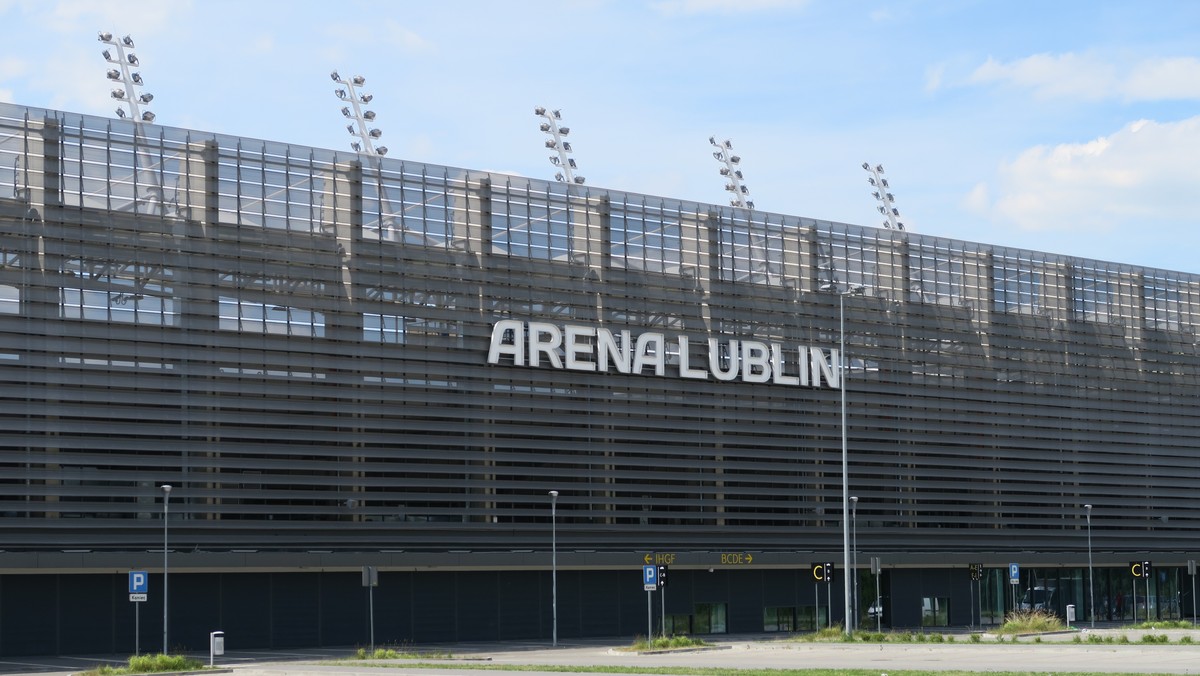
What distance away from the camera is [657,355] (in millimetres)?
71688

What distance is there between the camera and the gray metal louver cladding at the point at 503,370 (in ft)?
188

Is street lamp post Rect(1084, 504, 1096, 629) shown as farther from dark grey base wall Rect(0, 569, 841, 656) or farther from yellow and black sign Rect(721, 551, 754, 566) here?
yellow and black sign Rect(721, 551, 754, 566)

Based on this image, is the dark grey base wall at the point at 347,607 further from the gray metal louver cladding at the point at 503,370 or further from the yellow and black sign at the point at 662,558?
the yellow and black sign at the point at 662,558

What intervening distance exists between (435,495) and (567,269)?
461 inches

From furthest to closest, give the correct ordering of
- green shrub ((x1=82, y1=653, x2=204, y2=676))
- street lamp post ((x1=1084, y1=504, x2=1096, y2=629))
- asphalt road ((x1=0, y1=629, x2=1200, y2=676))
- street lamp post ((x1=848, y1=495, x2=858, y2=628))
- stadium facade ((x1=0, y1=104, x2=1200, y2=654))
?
street lamp post ((x1=1084, y1=504, x2=1096, y2=629)) < street lamp post ((x1=848, y1=495, x2=858, y2=628)) < stadium facade ((x1=0, y1=104, x2=1200, y2=654)) < green shrub ((x1=82, y1=653, x2=204, y2=676)) < asphalt road ((x1=0, y1=629, x2=1200, y2=676))

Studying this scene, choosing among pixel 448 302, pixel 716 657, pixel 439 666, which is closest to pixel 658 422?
pixel 448 302

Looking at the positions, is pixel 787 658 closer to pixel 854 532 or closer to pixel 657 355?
pixel 657 355

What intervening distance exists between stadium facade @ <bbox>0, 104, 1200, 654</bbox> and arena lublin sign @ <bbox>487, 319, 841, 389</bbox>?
0.49ft

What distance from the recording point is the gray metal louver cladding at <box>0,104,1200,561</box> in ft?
188

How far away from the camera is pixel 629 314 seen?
71.5m

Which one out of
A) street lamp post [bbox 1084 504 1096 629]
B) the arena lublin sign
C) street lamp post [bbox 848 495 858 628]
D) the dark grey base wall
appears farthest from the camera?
street lamp post [bbox 1084 504 1096 629]

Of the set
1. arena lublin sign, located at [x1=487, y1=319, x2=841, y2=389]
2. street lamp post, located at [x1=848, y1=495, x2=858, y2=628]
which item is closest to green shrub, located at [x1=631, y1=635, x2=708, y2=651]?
arena lublin sign, located at [x1=487, y1=319, x2=841, y2=389]

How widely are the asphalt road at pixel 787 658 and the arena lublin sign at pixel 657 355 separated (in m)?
12.9

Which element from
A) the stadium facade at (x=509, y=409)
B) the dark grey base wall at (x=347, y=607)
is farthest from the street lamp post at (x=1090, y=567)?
the dark grey base wall at (x=347, y=607)
